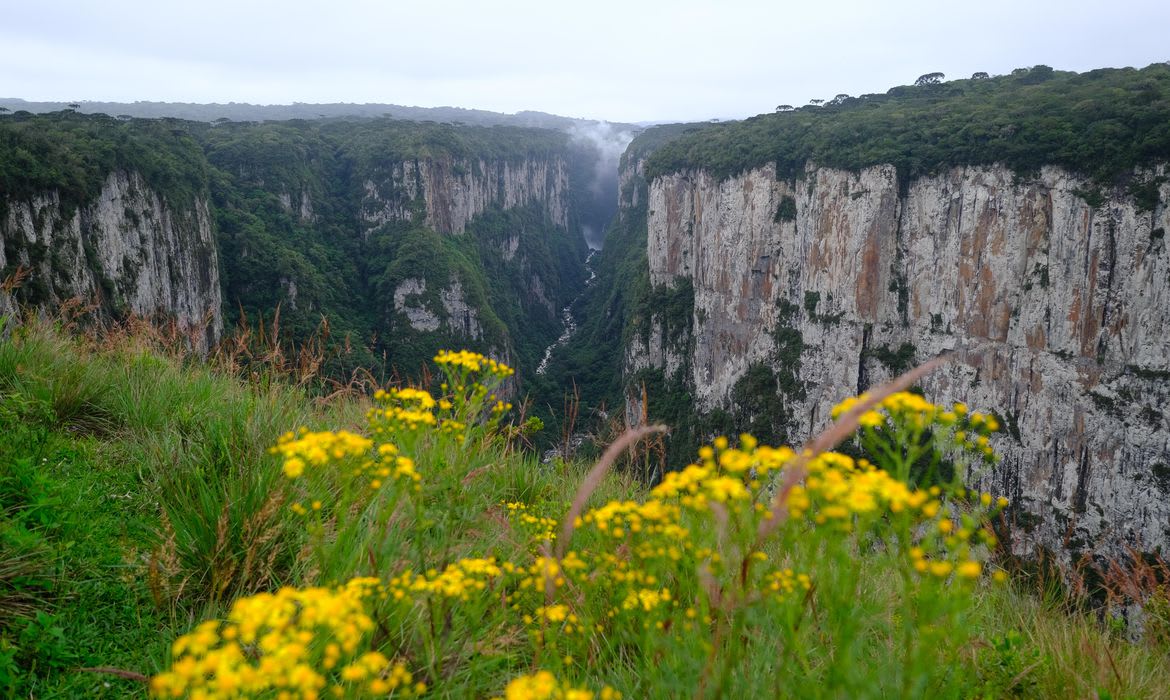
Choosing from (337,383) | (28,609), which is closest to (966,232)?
(337,383)

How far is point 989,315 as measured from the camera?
1615 inches

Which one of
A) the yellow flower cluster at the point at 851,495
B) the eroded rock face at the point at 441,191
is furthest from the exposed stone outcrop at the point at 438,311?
the yellow flower cluster at the point at 851,495

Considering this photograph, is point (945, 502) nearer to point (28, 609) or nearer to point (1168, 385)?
point (28, 609)

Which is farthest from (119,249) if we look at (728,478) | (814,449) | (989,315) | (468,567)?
(989,315)

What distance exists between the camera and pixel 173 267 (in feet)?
153

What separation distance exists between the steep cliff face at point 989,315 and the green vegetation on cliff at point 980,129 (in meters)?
1.21

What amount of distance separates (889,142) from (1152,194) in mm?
16163

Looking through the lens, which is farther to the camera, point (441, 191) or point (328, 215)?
point (441, 191)

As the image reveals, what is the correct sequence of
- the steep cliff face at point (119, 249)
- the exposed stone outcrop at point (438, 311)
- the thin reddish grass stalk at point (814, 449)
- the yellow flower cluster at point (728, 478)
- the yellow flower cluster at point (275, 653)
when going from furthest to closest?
the exposed stone outcrop at point (438, 311) < the steep cliff face at point (119, 249) < the yellow flower cluster at point (728, 478) < the thin reddish grass stalk at point (814, 449) < the yellow flower cluster at point (275, 653)

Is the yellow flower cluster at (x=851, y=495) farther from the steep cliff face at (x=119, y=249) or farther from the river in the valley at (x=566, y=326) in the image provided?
the river in the valley at (x=566, y=326)

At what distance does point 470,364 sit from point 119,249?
46663mm

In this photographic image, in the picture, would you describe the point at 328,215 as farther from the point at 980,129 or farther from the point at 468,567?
the point at 468,567

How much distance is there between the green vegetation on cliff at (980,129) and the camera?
35.3 meters

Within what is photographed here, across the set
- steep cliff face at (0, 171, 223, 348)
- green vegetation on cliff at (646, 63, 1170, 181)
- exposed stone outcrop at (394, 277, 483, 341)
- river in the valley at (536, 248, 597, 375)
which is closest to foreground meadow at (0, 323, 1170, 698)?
steep cliff face at (0, 171, 223, 348)
